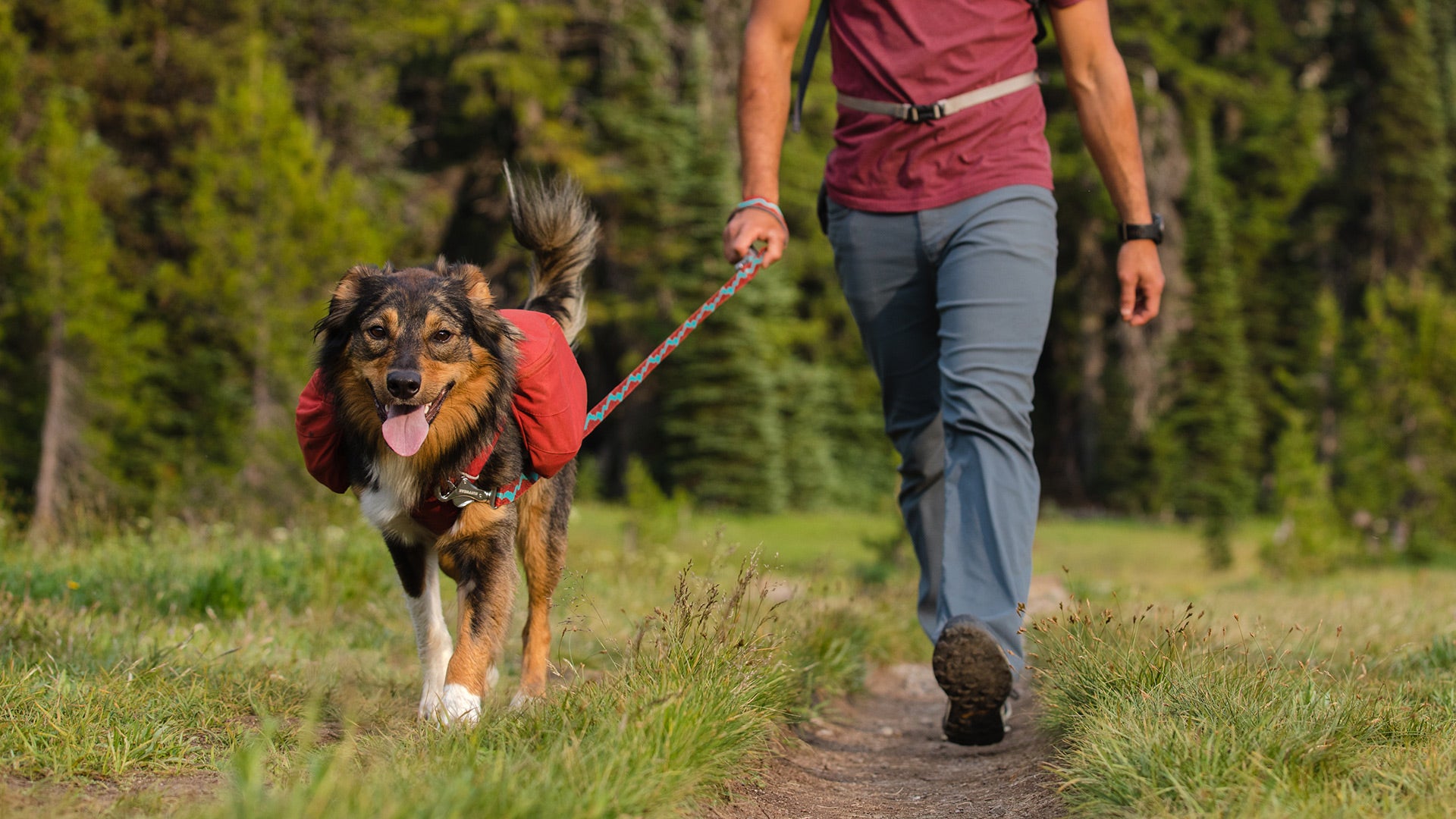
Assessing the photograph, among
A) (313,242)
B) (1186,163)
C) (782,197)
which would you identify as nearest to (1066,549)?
(782,197)

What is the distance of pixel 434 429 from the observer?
402cm

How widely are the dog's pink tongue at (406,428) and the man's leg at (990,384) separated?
5.50ft

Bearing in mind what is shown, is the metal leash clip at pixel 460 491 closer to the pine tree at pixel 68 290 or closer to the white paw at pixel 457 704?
the white paw at pixel 457 704

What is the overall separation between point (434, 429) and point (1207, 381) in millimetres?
36666

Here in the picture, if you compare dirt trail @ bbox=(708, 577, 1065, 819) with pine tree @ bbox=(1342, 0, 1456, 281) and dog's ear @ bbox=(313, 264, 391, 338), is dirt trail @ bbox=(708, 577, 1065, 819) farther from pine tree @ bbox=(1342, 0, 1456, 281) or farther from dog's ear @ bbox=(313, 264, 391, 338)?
pine tree @ bbox=(1342, 0, 1456, 281)

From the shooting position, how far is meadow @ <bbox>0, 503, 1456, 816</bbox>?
2633 millimetres

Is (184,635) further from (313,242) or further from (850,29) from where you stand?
(313,242)

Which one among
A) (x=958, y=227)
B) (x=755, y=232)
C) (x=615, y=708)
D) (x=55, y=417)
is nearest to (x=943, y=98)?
(x=958, y=227)

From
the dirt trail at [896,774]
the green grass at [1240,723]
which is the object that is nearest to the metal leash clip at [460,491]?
the dirt trail at [896,774]

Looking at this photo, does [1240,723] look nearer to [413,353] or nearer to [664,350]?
[664,350]

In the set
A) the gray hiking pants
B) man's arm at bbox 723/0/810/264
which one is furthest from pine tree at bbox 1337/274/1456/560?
man's arm at bbox 723/0/810/264

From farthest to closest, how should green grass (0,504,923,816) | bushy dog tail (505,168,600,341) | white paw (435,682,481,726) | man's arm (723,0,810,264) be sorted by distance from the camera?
1. bushy dog tail (505,168,600,341)
2. man's arm (723,0,810,264)
3. white paw (435,682,481,726)
4. green grass (0,504,923,816)

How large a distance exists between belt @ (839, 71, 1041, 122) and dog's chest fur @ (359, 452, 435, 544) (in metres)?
1.97

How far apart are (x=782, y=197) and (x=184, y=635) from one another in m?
28.1
